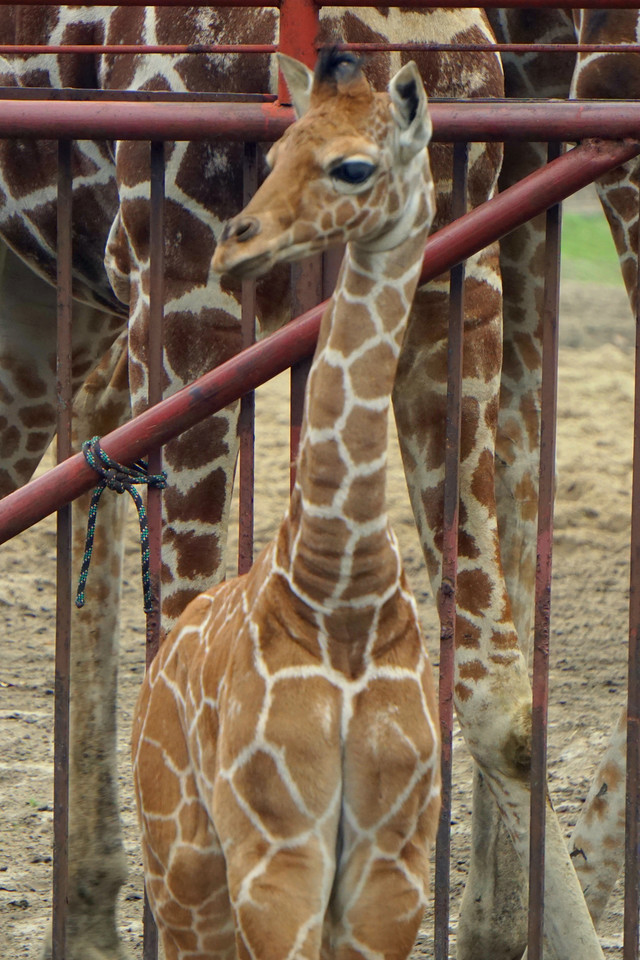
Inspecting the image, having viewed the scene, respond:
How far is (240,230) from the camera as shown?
1805 millimetres

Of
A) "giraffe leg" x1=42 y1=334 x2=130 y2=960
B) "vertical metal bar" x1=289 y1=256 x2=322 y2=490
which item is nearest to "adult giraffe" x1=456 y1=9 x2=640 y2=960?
"giraffe leg" x1=42 y1=334 x2=130 y2=960

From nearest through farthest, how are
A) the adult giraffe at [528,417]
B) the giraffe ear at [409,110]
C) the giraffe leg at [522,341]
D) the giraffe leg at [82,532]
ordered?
the giraffe ear at [409,110]
the adult giraffe at [528,417]
the giraffe leg at [82,532]
the giraffe leg at [522,341]

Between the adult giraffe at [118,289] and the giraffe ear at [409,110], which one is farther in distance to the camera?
the adult giraffe at [118,289]

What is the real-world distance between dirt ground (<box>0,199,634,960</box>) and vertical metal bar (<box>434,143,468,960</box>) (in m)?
0.91

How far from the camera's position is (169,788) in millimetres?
2219

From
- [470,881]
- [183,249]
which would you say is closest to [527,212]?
[183,249]

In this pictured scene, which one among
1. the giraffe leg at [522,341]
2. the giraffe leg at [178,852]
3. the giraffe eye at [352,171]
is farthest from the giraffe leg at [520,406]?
the giraffe eye at [352,171]

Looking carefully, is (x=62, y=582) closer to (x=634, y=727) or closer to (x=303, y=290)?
(x=303, y=290)

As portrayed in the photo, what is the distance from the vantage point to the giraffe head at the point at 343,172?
1.86 meters

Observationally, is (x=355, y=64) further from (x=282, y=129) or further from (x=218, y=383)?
(x=218, y=383)

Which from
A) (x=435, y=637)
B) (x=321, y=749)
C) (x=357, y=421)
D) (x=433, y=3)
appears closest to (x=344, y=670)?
(x=321, y=749)

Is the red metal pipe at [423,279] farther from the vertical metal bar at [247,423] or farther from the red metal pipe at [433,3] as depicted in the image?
the red metal pipe at [433,3]

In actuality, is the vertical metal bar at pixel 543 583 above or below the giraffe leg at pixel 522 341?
below

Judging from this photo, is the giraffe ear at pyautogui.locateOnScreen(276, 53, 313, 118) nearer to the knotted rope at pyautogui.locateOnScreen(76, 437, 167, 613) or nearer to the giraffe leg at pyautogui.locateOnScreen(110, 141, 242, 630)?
the knotted rope at pyautogui.locateOnScreen(76, 437, 167, 613)
